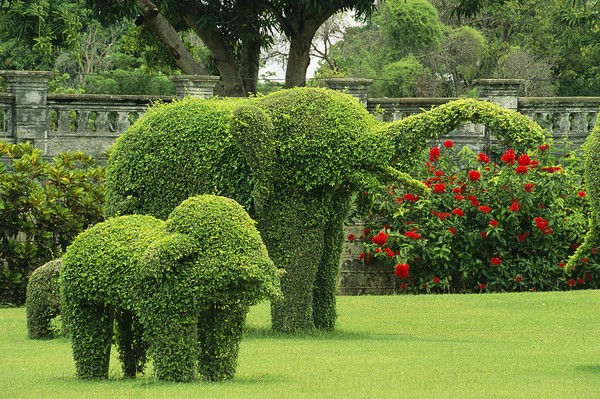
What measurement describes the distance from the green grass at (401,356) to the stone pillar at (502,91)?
4459 mm

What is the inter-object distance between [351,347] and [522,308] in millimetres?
4238

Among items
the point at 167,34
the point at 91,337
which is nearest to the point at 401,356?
the point at 91,337

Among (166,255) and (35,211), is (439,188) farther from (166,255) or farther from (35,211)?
(166,255)

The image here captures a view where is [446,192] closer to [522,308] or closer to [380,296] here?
[380,296]

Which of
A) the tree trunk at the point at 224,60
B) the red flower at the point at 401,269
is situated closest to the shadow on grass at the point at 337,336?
the red flower at the point at 401,269

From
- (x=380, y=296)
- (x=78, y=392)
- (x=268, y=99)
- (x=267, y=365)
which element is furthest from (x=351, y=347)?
(x=380, y=296)

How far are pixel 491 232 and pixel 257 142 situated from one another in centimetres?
653

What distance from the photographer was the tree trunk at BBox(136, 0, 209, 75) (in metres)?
24.8

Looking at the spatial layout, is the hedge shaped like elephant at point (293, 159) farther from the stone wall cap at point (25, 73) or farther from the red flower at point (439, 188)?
the stone wall cap at point (25, 73)

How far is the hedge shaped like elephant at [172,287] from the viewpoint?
9.72m

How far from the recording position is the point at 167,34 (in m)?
25.4

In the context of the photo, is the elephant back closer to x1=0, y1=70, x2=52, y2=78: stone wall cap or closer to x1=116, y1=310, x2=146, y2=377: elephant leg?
x1=116, y1=310, x2=146, y2=377: elephant leg

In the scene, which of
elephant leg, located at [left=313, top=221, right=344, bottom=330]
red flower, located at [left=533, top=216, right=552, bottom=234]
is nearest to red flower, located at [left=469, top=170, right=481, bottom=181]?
red flower, located at [left=533, top=216, right=552, bottom=234]

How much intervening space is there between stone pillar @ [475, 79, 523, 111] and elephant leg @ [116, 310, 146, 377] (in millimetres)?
11613
